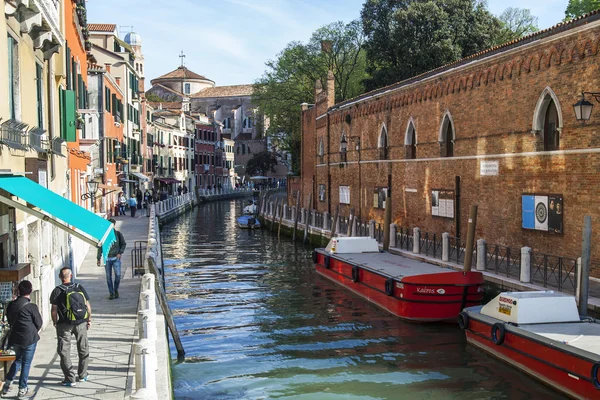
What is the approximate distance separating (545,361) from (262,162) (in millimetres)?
74880

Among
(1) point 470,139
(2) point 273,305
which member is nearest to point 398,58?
(1) point 470,139

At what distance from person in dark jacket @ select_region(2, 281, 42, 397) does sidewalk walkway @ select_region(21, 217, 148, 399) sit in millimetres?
197

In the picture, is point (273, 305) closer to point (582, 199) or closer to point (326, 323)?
point (326, 323)

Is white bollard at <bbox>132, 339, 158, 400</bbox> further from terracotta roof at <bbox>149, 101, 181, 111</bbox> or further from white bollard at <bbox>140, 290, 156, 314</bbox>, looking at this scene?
terracotta roof at <bbox>149, 101, 181, 111</bbox>

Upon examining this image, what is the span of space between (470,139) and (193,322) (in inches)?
392

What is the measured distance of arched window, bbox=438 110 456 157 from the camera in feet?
73.4

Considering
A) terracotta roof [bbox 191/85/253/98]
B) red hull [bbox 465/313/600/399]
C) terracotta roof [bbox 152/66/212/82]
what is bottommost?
red hull [bbox 465/313/600/399]

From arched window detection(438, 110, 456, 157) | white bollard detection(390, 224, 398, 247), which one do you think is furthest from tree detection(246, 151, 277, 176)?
white bollard detection(390, 224, 398, 247)

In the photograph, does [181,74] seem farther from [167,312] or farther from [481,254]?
[167,312]

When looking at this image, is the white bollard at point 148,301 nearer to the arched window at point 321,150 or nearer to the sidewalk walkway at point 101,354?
the sidewalk walkway at point 101,354

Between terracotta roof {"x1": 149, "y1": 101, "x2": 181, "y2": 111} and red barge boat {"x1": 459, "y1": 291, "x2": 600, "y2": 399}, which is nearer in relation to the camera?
red barge boat {"x1": 459, "y1": 291, "x2": 600, "y2": 399}

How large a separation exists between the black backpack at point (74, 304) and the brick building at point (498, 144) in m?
10.8

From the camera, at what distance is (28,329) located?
7.48 metres

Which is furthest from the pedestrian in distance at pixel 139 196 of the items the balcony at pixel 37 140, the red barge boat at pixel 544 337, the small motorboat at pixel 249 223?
the red barge boat at pixel 544 337
